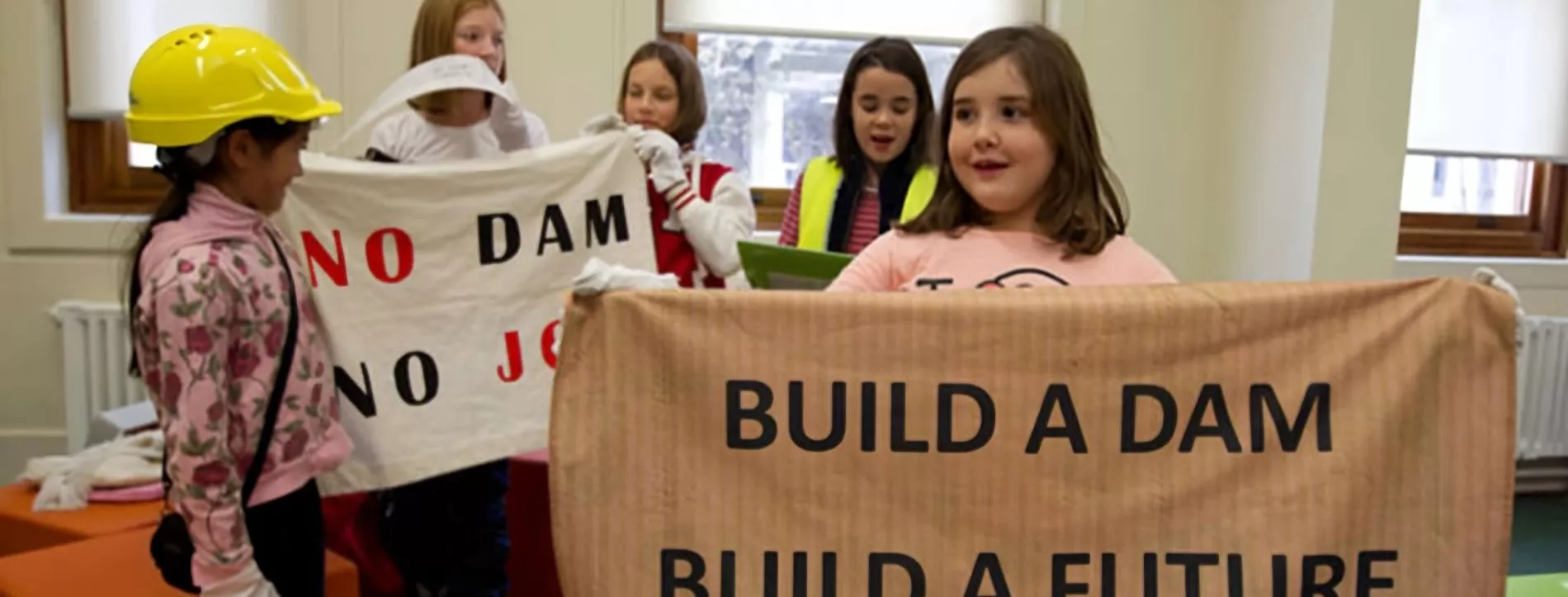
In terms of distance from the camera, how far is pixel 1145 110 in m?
3.66

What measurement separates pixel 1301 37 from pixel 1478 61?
0.92m

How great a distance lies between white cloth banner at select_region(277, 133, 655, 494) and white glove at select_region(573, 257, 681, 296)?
641 mm

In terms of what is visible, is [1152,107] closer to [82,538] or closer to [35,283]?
[82,538]

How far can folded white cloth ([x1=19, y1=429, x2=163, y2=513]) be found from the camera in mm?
2316

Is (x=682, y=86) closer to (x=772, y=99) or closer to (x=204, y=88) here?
(x=204, y=88)

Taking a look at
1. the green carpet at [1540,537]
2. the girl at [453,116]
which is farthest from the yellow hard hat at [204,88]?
the green carpet at [1540,537]

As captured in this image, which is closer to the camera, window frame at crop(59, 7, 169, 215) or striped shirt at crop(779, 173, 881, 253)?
striped shirt at crop(779, 173, 881, 253)

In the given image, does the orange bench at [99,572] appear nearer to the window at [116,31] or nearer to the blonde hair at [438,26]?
the blonde hair at [438,26]

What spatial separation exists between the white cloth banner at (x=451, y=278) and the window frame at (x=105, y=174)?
1951mm

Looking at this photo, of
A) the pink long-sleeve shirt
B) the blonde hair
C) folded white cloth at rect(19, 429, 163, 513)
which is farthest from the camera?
folded white cloth at rect(19, 429, 163, 513)

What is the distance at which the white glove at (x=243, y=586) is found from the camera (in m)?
1.42

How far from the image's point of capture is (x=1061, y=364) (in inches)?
46.8

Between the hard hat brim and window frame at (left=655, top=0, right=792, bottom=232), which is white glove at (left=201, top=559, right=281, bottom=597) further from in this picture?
window frame at (left=655, top=0, right=792, bottom=232)

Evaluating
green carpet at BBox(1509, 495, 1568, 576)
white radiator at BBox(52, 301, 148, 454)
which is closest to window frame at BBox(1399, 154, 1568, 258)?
green carpet at BBox(1509, 495, 1568, 576)
